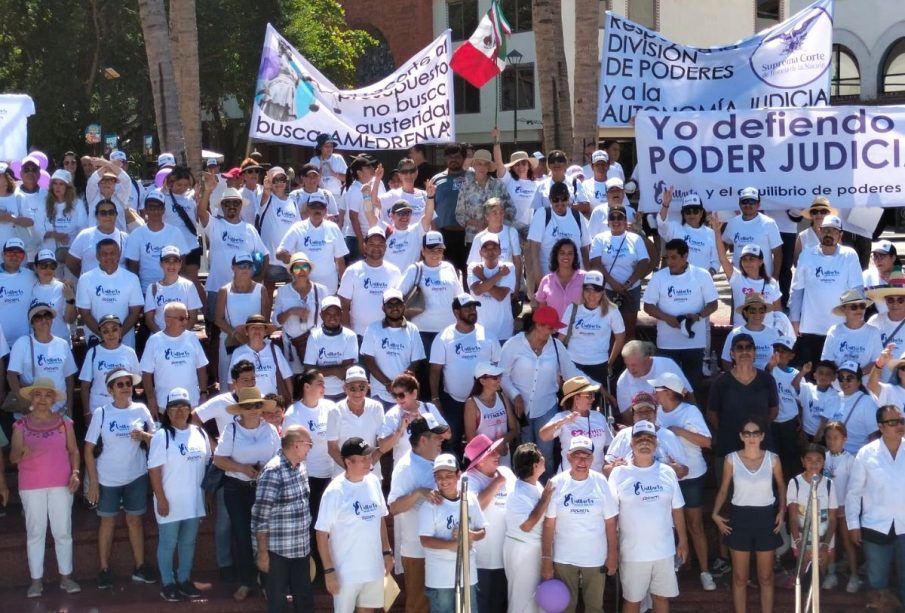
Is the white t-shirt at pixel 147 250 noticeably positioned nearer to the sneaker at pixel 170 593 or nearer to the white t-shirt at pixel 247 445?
the white t-shirt at pixel 247 445

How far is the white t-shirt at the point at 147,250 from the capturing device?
10.9 m

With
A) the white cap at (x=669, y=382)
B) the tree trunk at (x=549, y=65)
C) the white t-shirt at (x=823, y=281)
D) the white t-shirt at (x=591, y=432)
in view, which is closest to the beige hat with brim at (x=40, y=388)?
the white t-shirt at (x=591, y=432)

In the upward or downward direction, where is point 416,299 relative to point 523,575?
upward

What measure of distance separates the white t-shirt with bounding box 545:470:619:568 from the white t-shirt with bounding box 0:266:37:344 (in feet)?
15.8

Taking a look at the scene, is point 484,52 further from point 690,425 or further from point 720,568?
point 720,568

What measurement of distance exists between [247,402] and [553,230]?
3701mm

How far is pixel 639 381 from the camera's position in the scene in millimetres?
9703

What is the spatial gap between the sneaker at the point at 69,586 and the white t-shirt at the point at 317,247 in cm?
345

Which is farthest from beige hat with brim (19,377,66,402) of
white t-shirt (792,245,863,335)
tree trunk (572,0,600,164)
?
tree trunk (572,0,600,164)

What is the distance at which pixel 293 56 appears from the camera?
1369 cm

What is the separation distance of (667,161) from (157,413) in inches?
213

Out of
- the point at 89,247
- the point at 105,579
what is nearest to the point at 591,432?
the point at 105,579

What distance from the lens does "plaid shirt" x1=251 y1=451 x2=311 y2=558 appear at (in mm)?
8555

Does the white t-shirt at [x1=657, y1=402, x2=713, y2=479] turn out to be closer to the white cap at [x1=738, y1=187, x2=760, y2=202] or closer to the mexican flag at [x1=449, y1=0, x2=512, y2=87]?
the white cap at [x1=738, y1=187, x2=760, y2=202]
